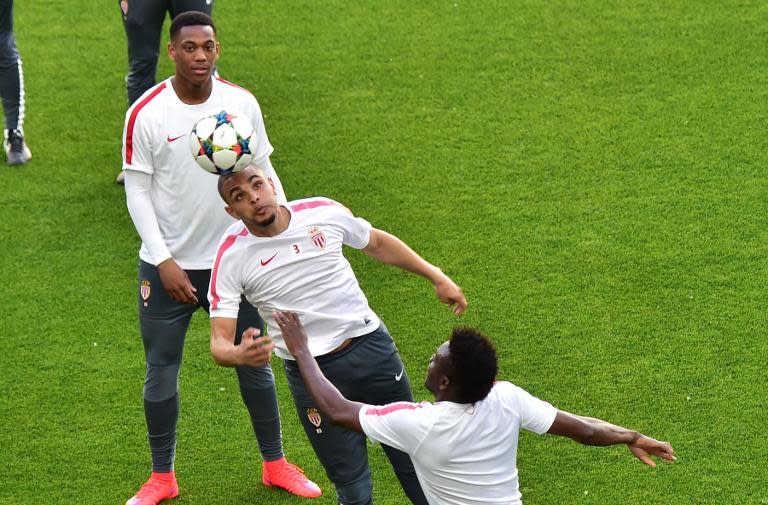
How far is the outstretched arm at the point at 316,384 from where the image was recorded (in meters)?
4.19

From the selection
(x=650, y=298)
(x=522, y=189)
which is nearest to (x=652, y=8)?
(x=522, y=189)

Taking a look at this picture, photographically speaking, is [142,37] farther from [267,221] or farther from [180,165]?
[267,221]

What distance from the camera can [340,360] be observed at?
4750mm

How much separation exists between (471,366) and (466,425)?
20 cm

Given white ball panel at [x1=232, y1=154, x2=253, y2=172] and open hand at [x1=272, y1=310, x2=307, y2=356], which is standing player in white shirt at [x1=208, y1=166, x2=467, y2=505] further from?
open hand at [x1=272, y1=310, x2=307, y2=356]

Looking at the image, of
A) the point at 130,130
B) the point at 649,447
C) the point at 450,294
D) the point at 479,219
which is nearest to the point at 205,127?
the point at 130,130

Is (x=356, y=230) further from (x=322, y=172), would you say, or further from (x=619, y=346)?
(x=322, y=172)

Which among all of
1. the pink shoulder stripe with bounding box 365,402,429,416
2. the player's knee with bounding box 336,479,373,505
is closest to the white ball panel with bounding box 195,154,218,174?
the pink shoulder stripe with bounding box 365,402,429,416

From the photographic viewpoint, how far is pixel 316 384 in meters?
4.23

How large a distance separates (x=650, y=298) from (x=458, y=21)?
413cm

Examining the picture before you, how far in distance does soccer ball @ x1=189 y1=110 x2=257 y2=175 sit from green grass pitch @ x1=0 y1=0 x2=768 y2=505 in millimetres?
1841

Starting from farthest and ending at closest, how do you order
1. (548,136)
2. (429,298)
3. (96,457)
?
(548,136), (429,298), (96,457)

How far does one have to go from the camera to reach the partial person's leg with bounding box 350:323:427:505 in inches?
189

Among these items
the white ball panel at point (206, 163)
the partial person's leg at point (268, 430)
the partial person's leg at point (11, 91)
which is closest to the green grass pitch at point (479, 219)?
the partial person's leg at point (268, 430)
